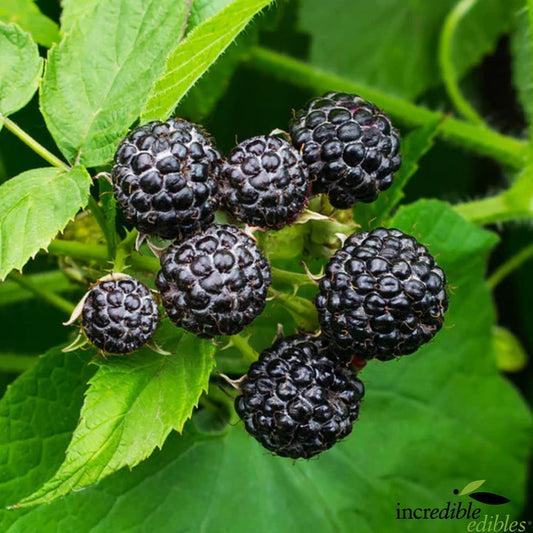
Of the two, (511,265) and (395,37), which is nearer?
(511,265)

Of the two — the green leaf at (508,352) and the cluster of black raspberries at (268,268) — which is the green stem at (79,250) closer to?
the cluster of black raspberries at (268,268)

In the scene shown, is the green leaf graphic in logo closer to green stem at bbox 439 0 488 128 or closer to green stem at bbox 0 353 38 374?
green stem at bbox 439 0 488 128

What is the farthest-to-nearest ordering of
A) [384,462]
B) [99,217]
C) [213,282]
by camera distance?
[384,462], [99,217], [213,282]

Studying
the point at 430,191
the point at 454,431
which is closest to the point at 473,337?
the point at 454,431

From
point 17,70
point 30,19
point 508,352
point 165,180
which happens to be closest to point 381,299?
point 165,180

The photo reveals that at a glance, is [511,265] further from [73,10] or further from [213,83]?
[73,10]

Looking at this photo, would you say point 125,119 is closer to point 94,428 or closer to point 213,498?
point 94,428

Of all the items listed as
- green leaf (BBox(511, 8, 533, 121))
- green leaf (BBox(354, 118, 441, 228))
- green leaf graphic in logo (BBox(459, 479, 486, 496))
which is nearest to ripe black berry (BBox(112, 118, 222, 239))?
green leaf (BBox(354, 118, 441, 228))
